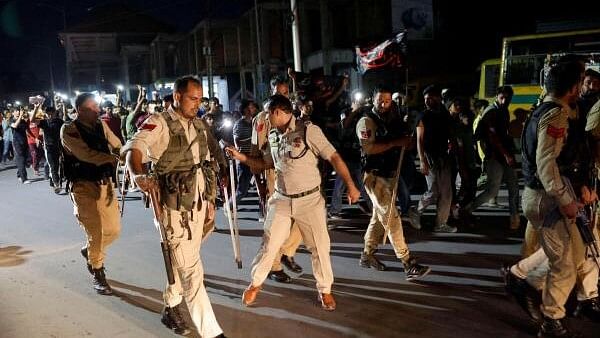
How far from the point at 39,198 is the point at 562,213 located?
→ 11.0 m

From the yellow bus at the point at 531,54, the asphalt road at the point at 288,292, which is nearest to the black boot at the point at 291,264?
the asphalt road at the point at 288,292

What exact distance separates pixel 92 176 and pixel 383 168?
2.84 metres

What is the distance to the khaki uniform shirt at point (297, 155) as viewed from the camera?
467cm

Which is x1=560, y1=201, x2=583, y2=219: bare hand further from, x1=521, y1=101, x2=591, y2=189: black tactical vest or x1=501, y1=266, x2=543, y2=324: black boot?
x1=501, y1=266, x2=543, y2=324: black boot

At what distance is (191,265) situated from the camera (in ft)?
13.7

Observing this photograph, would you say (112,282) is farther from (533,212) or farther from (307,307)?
(533,212)

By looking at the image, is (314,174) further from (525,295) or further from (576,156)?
(576,156)

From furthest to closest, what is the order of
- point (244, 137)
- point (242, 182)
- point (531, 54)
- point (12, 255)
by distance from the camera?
point (531, 54)
point (242, 182)
point (244, 137)
point (12, 255)

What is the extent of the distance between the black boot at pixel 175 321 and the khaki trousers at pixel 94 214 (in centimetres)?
137

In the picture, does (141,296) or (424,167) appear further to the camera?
(424,167)

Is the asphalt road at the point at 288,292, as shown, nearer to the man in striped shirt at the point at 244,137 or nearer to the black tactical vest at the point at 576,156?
the black tactical vest at the point at 576,156

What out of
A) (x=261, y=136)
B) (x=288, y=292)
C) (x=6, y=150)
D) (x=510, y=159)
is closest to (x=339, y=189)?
(x=510, y=159)

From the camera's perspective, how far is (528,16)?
991 inches

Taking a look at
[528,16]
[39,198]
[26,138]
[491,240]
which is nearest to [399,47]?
[491,240]
